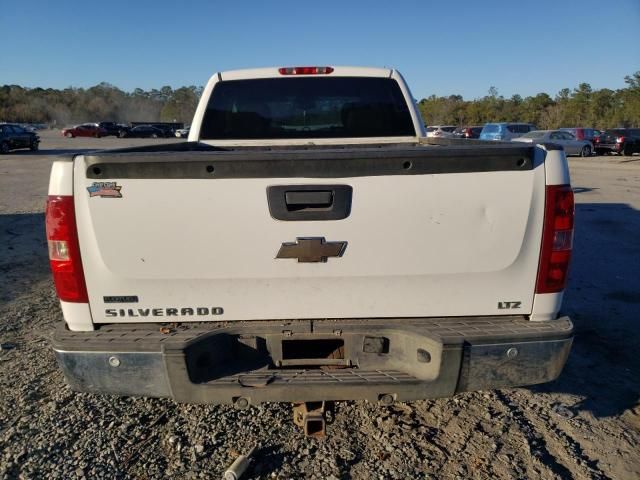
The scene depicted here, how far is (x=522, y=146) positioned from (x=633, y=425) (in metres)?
2.15

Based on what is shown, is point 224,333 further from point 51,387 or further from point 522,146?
point 51,387

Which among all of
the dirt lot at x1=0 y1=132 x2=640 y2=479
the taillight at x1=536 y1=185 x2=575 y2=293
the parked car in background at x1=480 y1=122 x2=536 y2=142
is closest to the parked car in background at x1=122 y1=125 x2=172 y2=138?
the parked car in background at x1=480 y1=122 x2=536 y2=142

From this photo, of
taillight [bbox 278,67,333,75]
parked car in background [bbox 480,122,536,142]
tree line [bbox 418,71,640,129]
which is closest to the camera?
taillight [bbox 278,67,333,75]

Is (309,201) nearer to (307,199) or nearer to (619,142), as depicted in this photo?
(307,199)

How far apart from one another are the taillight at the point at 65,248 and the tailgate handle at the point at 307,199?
3.52 feet

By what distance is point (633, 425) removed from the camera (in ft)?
10.6

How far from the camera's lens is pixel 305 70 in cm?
468

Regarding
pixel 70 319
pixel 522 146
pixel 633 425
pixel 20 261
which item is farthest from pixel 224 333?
pixel 20 261

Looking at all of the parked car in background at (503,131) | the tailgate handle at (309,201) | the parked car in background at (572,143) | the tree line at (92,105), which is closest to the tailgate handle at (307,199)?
the tailgate handle at (309,201)

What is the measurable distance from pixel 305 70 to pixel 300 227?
9.05 ft

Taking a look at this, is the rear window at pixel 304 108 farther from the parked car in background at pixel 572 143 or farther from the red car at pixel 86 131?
the red car at pixel 86 131

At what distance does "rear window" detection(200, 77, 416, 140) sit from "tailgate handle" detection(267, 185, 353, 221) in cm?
257

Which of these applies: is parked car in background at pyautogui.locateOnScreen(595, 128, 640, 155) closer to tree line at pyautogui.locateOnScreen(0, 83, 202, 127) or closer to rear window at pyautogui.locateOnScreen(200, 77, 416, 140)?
rear window at pyautogui.locateOnScreen(200, 77, 416, 140)

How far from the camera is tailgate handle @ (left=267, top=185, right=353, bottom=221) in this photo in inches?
94.7
